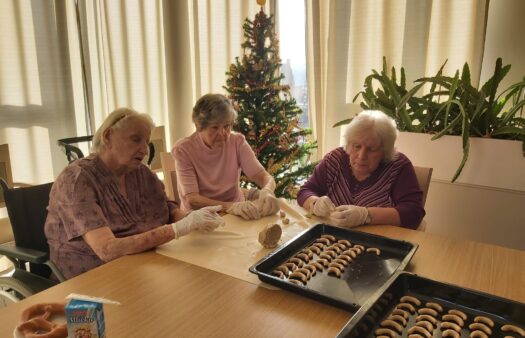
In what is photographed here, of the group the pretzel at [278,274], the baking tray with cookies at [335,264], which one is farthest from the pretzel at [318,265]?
the pretzel at [278,274]

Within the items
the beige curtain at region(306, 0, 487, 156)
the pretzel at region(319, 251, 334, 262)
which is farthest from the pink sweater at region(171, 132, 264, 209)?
the beige curtain at region(306, 0, 487, 156)

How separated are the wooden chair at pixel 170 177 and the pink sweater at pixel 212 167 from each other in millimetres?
87

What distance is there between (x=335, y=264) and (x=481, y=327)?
41cm

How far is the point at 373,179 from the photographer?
1.85 metres

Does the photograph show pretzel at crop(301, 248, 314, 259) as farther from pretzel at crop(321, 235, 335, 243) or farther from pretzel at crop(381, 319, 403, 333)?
pretzel at crop(381, 319, 403, 333)

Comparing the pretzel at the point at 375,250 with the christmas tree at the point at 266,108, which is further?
the christmas tree at the point at 266,108

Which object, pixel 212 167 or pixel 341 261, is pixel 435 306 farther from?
pixel 212 167

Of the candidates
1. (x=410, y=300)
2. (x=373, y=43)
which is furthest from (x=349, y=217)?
(x=373, y=43)

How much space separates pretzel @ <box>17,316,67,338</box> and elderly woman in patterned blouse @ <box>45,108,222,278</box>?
15.8 inches

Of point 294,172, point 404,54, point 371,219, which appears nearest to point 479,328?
point 371,219

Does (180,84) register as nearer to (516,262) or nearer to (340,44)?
(340,44)

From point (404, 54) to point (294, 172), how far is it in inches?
47.9

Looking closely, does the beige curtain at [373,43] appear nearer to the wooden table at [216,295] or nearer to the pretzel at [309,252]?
the wooden table at [216,295]

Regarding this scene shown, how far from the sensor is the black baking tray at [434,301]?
2.91 ft
